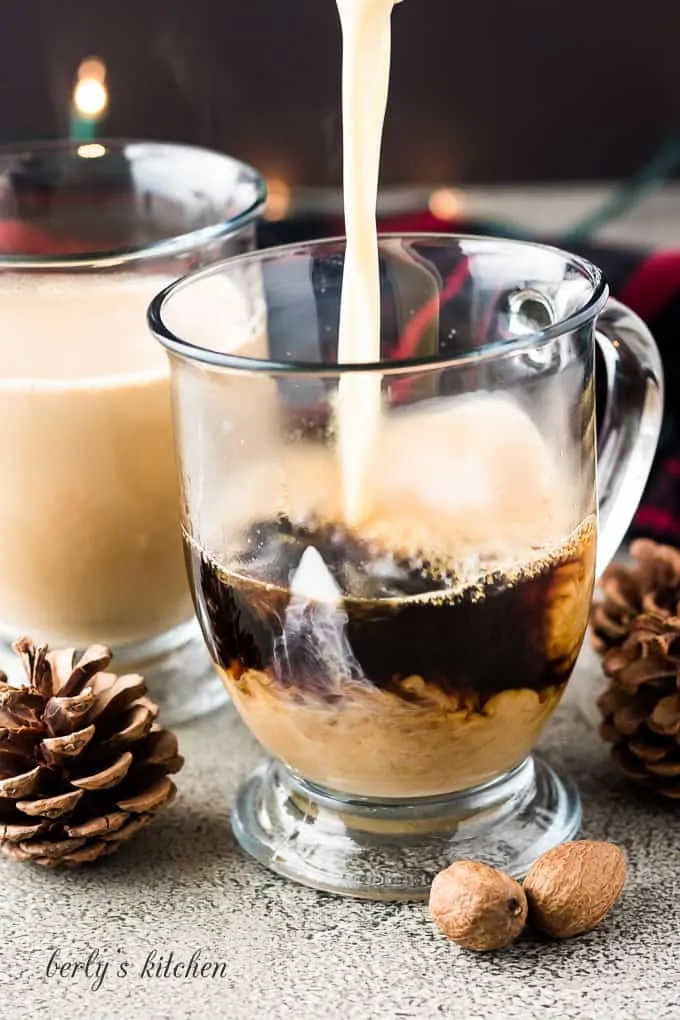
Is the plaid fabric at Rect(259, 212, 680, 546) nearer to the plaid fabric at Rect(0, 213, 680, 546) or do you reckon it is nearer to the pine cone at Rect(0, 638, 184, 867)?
the plaid fabric at Rect(0, 213, 680, 546)

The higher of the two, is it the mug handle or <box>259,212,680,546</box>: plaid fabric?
the mug handle

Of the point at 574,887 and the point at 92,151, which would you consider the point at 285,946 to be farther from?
the point at 92,151

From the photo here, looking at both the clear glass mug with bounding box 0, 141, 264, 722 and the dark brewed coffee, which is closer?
the dark brewed coffee

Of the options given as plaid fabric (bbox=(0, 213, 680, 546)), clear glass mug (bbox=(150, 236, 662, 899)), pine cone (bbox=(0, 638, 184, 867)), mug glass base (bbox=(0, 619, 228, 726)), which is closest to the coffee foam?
clear glass mug (bbox=(150, 236, 662, 899))

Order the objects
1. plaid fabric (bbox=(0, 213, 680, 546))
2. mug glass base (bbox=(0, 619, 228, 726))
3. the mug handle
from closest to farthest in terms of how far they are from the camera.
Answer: the mug handle < mug glass base (bbox=(0, 619, 228, 726)) < plaid fabric (bbox=(0, 213, 680, 546))

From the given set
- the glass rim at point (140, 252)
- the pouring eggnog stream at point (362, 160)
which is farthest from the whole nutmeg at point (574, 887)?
the glass rim at point (140, 252)

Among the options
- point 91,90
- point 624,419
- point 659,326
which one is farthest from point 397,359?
point 91,90

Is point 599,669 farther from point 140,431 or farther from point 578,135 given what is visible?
point 578,135
